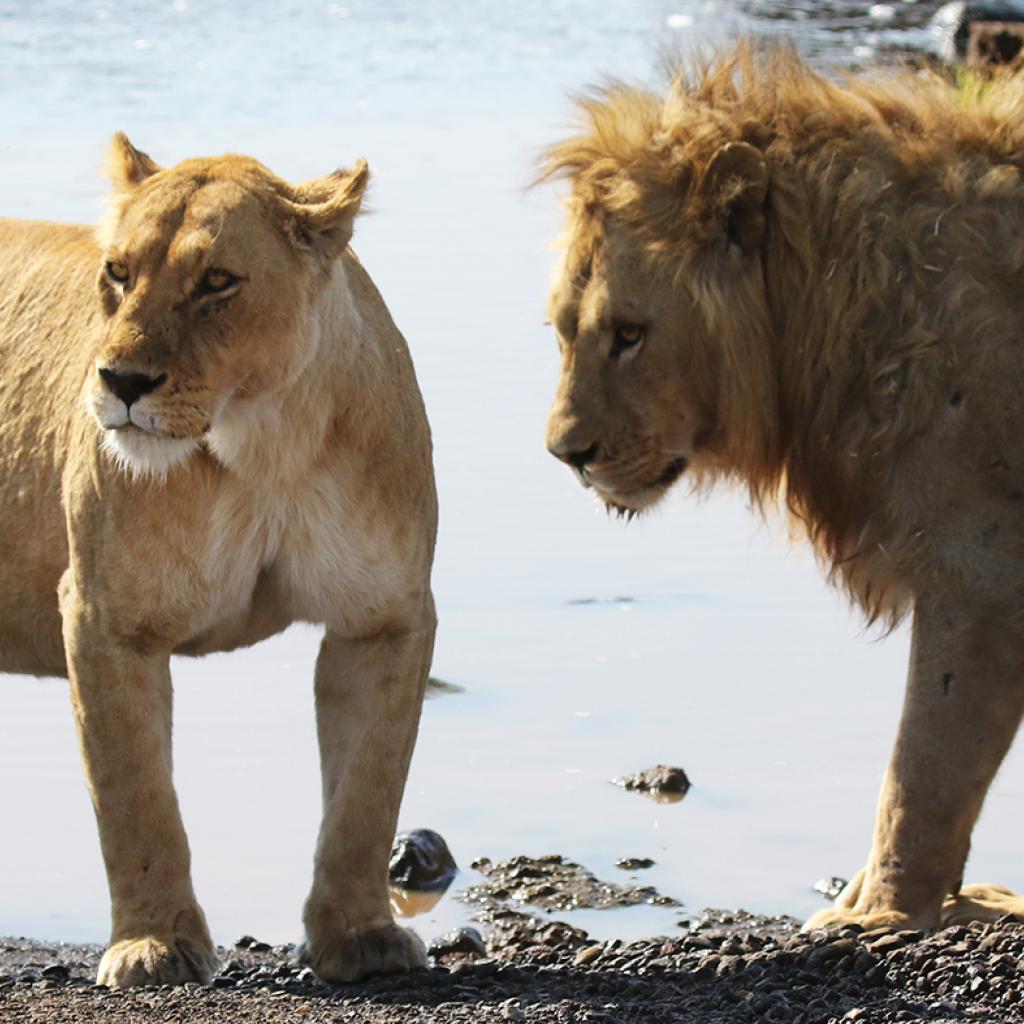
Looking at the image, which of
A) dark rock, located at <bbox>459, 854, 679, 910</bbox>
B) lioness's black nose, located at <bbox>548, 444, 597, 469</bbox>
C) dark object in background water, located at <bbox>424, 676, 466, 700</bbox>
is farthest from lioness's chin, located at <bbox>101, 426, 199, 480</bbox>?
dark object in background water, located at <bbox>424, 676, 466, 700</bbox>

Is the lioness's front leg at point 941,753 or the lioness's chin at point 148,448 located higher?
the lioness's chin at point 148,448

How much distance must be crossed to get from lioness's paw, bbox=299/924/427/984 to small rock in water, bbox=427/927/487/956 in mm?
630

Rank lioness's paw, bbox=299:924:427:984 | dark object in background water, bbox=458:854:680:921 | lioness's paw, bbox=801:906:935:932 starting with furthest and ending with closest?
dark object in background water, bbox=458:854:680:921 → lioness's paw, bbox=801:906:935:932 → lioness's paw, bbox=299:924:427:984

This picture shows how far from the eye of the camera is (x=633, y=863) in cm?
570

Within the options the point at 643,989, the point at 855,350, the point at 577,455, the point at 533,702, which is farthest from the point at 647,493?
the point at 533,702

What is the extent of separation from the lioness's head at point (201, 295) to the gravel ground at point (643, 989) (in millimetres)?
966

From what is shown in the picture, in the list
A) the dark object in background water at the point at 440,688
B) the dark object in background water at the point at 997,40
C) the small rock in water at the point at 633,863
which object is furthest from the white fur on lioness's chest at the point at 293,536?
the dark object in background water at the point at 997,40

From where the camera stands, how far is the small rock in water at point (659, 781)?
6039 millimetres

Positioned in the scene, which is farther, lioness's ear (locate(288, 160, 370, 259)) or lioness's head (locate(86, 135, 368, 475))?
lioness's ear (locate(288, 160, 370, 259))

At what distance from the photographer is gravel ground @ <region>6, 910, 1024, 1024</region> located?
13.5ft

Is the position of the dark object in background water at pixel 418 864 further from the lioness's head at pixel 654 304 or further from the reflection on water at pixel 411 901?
the lioness's head at pixel 654 304

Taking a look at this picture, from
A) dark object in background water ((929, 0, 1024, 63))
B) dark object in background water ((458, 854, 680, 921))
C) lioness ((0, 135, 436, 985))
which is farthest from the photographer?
dark object in background water ((929, 0, 1024, 63))

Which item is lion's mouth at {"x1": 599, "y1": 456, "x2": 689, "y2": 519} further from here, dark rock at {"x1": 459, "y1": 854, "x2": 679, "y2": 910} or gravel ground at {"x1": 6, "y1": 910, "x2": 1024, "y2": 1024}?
dark rock at {"x1": 459, "y1": 854, "x2": 679, "y2": 910}

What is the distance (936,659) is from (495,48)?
15.9m
